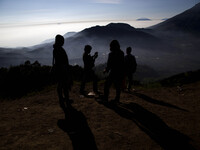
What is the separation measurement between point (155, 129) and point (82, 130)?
6.22 ft

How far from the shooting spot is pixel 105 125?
423 centimetres

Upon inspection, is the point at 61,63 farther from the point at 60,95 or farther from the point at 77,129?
the point at 77,129

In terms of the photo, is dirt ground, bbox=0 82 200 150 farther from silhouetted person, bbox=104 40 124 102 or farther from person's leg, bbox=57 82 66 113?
silhouetted person, bbox=104 40 124 102

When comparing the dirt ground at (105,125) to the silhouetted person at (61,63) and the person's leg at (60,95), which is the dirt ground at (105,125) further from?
the silhouetted person at (61,63)

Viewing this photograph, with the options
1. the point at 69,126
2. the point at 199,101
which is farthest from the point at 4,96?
the point at 199,101

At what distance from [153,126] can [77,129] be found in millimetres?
2045

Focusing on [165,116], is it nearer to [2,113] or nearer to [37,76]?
[2,113]

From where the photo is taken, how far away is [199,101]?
584 centimetres

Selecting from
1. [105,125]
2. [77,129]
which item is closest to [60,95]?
[77,129]

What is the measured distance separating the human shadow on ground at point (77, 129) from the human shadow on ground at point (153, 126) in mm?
1253

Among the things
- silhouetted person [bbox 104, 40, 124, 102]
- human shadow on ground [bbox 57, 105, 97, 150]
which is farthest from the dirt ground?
silhouetted person [bbox 104, 40, 124, 102]

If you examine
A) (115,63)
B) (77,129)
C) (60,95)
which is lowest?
A: (77,129)

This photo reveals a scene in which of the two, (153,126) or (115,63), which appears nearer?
(153,126)

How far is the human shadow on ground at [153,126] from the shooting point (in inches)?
128
